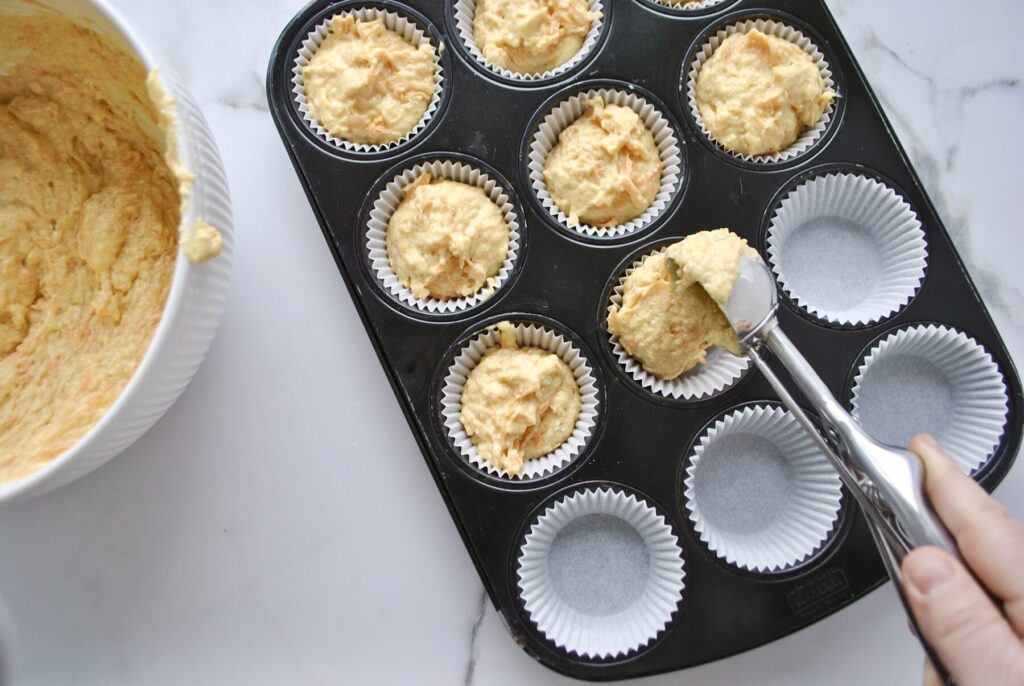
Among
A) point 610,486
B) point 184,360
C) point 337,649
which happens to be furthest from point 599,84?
point 337,649

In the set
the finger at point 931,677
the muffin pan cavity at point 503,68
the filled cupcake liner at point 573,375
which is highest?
the muffin pan cavity at point 503,68

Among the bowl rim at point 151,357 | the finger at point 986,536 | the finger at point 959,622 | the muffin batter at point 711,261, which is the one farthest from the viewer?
the muffin batter at point 711,261

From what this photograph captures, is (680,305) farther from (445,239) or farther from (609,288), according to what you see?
(445,239)

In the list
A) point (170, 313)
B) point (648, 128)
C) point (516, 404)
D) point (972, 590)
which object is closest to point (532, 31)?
point (648, 128)

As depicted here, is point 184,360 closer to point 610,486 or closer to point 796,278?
point 610,486

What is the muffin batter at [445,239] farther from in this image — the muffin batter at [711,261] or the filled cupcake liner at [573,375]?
the muffin batter at [711,261]

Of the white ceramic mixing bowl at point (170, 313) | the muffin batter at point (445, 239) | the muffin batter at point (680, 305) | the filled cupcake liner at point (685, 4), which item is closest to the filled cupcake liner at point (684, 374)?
the muffin batter at point (680, 305)

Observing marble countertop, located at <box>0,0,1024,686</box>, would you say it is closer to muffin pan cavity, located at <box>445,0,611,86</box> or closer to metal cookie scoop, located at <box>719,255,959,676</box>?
muffin pan cavity, located at <box>445,0,611,86</box>
